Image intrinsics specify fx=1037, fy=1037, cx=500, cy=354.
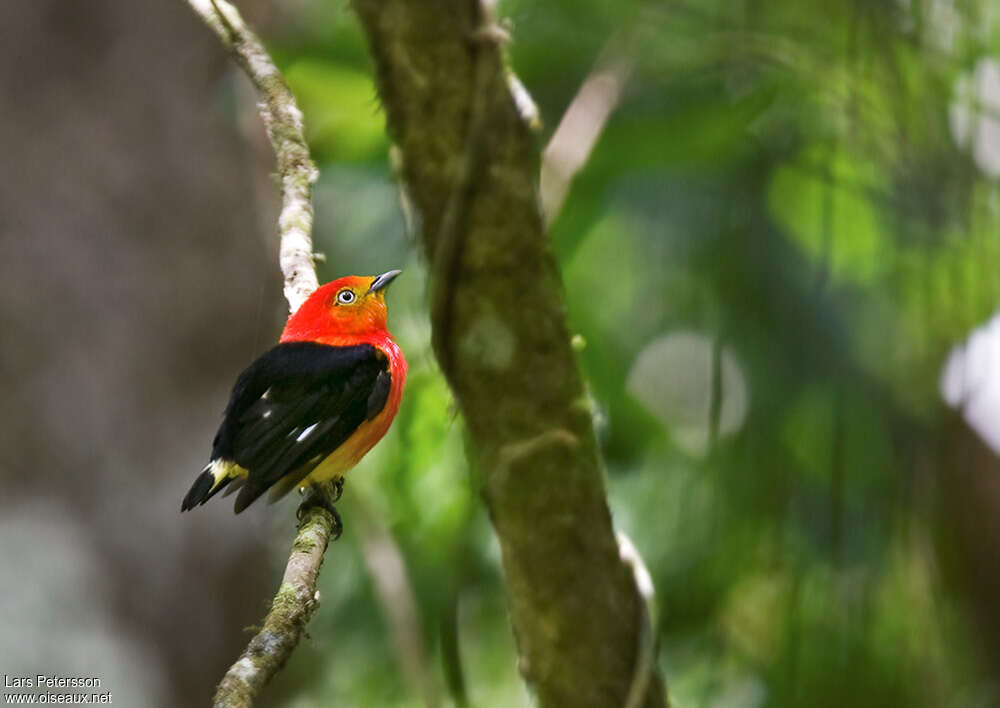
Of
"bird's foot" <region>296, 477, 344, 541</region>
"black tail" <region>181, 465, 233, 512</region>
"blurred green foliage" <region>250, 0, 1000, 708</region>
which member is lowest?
"bird's foot" <region>296, 477, 344, 541</region>

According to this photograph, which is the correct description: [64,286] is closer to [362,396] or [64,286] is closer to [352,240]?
[352,240]

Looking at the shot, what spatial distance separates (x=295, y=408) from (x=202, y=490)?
0.98 feet

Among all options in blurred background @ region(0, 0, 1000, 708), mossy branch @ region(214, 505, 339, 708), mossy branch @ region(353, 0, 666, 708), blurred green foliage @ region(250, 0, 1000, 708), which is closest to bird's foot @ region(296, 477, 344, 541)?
blurred background @ region(0, 0, 1000, 708)

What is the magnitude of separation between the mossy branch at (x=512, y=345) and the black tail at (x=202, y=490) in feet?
4.33

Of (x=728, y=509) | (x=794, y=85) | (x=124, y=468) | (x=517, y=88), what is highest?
(x=517, y=88)

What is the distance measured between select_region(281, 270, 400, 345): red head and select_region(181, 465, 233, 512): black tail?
399 millimetres

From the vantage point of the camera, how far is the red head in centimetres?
257

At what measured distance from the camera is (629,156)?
2.66 m

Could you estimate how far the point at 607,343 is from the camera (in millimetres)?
2707

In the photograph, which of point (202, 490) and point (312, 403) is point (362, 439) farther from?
point (202, 490)

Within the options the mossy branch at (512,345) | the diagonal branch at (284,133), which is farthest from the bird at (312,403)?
the mossy branch at (512,345)

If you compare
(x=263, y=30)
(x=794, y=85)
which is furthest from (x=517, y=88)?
(x=263, y=30)

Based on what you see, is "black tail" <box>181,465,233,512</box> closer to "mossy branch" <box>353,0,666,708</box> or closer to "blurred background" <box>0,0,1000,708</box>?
"blurred background" <box>0,0,1000,708</box>

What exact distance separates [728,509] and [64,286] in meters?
3.59
